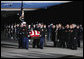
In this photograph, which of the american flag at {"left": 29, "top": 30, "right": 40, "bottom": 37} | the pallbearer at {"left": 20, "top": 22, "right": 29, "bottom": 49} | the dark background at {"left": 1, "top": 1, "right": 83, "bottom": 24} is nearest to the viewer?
the pallbearer at {"left": 20, "top": 22, "right": 29, "bottom": 49}

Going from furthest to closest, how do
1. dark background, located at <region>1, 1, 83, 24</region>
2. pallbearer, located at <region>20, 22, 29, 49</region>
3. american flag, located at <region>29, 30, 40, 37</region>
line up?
1. dark background, located at <region>1, 1, 83, 24</region>
2. american flag, located at <region>29, 30, 40, 37</region>
3. pallbearer, located at <region>20, 22, 29, 49</region>

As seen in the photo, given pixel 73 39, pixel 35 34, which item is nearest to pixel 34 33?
pixel 35 34

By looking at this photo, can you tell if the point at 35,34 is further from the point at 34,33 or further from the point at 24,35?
the point at 24,35

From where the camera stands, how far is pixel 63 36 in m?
12.5

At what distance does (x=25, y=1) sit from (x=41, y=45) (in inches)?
732

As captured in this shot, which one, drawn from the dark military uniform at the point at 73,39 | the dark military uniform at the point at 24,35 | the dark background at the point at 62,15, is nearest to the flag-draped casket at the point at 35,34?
the dark military uniform at the point at 24,35

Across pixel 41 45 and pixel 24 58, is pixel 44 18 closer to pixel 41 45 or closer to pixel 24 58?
pixel 41 45

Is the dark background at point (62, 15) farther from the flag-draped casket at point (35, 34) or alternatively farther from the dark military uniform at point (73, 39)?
the flag-draped casket at point (35, 34)

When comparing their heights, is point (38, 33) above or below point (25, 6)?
below

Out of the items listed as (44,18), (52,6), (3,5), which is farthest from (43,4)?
(3,5)

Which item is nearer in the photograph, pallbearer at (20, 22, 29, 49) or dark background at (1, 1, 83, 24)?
pallbearer at (20, 22, 29, 49)

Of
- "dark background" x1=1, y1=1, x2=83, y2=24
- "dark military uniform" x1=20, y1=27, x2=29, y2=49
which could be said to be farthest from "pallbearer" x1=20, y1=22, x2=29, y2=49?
"dark background" x1=1, y1=1, x2=83, y2=24

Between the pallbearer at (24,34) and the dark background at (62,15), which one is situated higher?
the dark background at (62,15)

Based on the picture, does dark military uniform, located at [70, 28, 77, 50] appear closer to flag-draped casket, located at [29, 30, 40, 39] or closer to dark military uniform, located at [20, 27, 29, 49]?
flag-draped casket, located at [29, 30, 40, 39]
